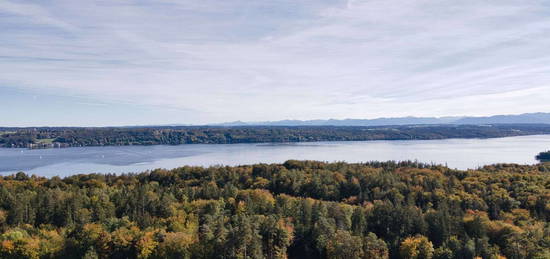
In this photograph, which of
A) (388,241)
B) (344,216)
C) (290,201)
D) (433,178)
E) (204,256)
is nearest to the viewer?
(204,256)

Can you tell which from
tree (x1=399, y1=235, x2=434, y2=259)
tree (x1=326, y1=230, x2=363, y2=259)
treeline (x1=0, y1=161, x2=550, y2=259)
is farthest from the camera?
tree (x1=399, y1=235, x2=434, y2=259)

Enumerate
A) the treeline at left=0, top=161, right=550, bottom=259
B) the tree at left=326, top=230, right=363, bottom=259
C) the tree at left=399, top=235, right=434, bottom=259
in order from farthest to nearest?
the tree at left=399, top=235, right=434, bottom=259, the treeline at left=0, top=161, right=550, bottom=259, the tree at left=326, top=230, right=363, bottom=259

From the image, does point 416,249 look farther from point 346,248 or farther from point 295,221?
point 295,221

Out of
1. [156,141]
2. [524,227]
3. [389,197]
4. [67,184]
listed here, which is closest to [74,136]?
[156,141]

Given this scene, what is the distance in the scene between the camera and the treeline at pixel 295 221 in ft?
93.7

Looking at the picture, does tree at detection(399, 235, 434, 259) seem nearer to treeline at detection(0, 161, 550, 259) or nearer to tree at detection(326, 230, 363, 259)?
treeline at detection(0, 161, 550, 259)

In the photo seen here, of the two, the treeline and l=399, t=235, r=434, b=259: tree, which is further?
l=399, t=235, r=434, b=259: tree

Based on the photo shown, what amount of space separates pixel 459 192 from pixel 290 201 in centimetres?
2047

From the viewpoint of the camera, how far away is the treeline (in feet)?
93.7

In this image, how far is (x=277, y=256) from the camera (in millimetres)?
29672

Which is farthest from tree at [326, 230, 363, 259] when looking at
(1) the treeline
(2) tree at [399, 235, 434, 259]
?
(2) tree at [399, 235, 434, 259]

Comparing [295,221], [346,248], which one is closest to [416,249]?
[346,248]

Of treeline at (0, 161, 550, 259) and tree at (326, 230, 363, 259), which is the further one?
treeline at (0, 161, 550, 259)

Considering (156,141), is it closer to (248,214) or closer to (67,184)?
(67,184)
